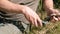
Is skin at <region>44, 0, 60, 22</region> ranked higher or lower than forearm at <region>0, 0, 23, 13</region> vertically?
lower

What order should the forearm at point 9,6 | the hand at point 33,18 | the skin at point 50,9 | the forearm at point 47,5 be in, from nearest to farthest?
the hand at point 33,18
the forearm at point 9,6
the skin at point 50,9
the forearm at point 47,5

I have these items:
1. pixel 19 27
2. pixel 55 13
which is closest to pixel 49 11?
pixel 55 13

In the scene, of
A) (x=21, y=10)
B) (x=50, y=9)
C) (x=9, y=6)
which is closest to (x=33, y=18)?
(x=21, y=10)

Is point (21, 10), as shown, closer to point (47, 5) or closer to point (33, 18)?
point (33, 18)

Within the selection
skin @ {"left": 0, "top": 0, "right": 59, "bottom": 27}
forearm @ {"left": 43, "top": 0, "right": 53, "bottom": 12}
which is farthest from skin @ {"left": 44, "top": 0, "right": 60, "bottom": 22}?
skin @ {"left": 0, "top": 0, "right": 59, "bottom": 27}

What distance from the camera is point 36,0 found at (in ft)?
7.79

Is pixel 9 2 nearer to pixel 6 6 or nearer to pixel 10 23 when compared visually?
pixel 6 6

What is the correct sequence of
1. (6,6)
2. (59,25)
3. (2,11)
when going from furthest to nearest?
(59,25), (2,11), (6,6)

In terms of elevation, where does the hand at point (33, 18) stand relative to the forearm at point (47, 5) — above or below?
below

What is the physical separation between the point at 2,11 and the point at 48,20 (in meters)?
0.42

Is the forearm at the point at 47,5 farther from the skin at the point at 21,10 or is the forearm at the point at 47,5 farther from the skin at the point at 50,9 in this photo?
the skin at the point at 21,10

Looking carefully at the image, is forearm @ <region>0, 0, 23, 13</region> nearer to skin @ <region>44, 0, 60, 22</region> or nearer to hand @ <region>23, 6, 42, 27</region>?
hand @ <region>23, 6, 42, 27</region>

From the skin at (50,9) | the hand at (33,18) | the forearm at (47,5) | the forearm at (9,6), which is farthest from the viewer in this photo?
the forearm at (47,5)

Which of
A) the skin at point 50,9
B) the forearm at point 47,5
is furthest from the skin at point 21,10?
the forearm at point 47,5
